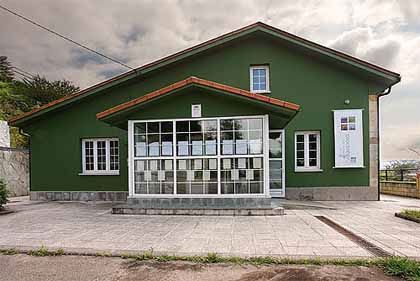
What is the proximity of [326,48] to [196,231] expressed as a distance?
8.28 meters

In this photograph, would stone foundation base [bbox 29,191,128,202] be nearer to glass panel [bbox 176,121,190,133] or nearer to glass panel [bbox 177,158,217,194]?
glass panel [bbox 177,158,217,194]

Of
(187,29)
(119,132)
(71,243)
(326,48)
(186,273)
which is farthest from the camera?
(187,29)

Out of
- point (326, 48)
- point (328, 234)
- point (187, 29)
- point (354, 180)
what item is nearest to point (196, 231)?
point (328, 234)

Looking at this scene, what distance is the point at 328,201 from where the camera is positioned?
10812 mm

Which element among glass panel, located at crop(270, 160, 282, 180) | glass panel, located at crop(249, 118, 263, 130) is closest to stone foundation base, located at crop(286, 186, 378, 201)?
glass panel, located at crop(270, 160, 282, 180)

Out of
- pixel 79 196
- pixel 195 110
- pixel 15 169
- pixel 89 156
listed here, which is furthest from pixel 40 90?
pixel 195 110

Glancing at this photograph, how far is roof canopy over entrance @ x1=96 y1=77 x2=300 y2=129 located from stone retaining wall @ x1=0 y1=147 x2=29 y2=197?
842 centimetres

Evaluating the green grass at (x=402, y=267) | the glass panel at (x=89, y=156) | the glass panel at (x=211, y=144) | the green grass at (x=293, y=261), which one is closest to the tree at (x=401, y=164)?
the glass panel at (x=211, y=144)

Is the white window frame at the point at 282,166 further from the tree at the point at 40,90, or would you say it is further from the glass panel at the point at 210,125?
the tree at the point at 40,90

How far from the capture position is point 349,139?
10875mm

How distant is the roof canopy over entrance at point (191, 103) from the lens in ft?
26.3

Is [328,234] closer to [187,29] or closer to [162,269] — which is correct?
[162,269]

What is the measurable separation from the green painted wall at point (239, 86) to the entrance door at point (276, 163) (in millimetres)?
285

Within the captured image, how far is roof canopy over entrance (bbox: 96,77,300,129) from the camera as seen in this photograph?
803 centimetres
